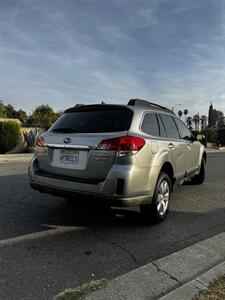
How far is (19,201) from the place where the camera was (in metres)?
5.88

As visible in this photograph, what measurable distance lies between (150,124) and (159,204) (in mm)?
1184

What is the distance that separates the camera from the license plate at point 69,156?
4270 millimetres

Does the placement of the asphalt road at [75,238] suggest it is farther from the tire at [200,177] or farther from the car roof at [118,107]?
the tire at [200,177]

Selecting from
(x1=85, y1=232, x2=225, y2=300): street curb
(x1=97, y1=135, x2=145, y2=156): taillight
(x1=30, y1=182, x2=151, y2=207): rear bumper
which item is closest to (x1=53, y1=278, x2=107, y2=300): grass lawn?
(x1=85, y1=232, x2=225, y2=300): street curb

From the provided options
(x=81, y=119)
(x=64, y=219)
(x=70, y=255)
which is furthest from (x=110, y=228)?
(x=81, y=119)

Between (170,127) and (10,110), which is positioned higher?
(10,110)

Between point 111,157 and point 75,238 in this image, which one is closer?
point 111,157

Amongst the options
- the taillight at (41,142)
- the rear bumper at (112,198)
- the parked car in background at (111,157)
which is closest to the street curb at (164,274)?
the rear bumper at (112,198)

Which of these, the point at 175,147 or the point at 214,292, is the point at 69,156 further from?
the point at 214,292

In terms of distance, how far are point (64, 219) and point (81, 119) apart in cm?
152

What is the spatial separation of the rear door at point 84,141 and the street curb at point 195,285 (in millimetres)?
1605

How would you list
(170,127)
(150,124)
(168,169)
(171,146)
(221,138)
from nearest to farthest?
(150,124)
(168,169)
(171,146)
(170,127)
(221,138)

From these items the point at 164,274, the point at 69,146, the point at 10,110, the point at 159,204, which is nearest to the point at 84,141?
the point at 69,146

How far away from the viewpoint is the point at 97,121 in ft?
14.7
